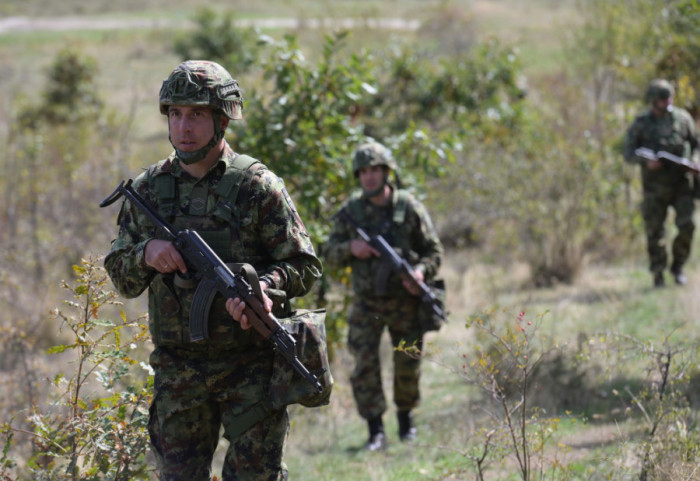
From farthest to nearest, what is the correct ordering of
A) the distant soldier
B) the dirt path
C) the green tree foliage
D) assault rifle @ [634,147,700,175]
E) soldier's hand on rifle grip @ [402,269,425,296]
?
the dirt path < the green tree foliage < the distant soldier < assault rifle @ [634,147,700,175] < soldier's hand on rifle grip @ [402,269,425,296]

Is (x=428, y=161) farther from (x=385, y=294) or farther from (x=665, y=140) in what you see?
(x=665, y=140)

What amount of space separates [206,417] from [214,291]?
1.71 ft

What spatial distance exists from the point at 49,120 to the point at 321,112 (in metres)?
19.2

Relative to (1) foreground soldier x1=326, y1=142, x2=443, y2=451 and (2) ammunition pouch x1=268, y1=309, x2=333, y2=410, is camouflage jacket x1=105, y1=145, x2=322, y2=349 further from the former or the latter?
(1) foreground soldier x1=326, y1=142, x2=443, y2=451

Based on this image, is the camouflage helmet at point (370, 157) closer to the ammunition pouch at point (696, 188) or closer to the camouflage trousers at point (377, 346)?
the camouflage trousers at point (377, 346)

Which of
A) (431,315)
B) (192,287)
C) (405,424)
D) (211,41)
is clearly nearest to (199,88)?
(192,287)

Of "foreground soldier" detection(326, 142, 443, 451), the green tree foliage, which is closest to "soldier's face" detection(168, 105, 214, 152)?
"foreground soldier" detection(326, 142, 443, 451)

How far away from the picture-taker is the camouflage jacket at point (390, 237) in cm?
602

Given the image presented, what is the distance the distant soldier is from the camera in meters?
8.71

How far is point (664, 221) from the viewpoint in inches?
357

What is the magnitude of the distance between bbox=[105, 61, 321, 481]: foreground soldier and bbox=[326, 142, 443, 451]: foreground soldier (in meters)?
2.48

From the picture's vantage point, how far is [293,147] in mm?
6977

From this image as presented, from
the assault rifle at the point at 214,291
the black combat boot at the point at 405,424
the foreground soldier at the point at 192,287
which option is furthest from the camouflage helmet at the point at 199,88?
the black combat boot at the point at 405,424

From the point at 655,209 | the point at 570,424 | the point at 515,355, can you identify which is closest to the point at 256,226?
the point at 515,355
